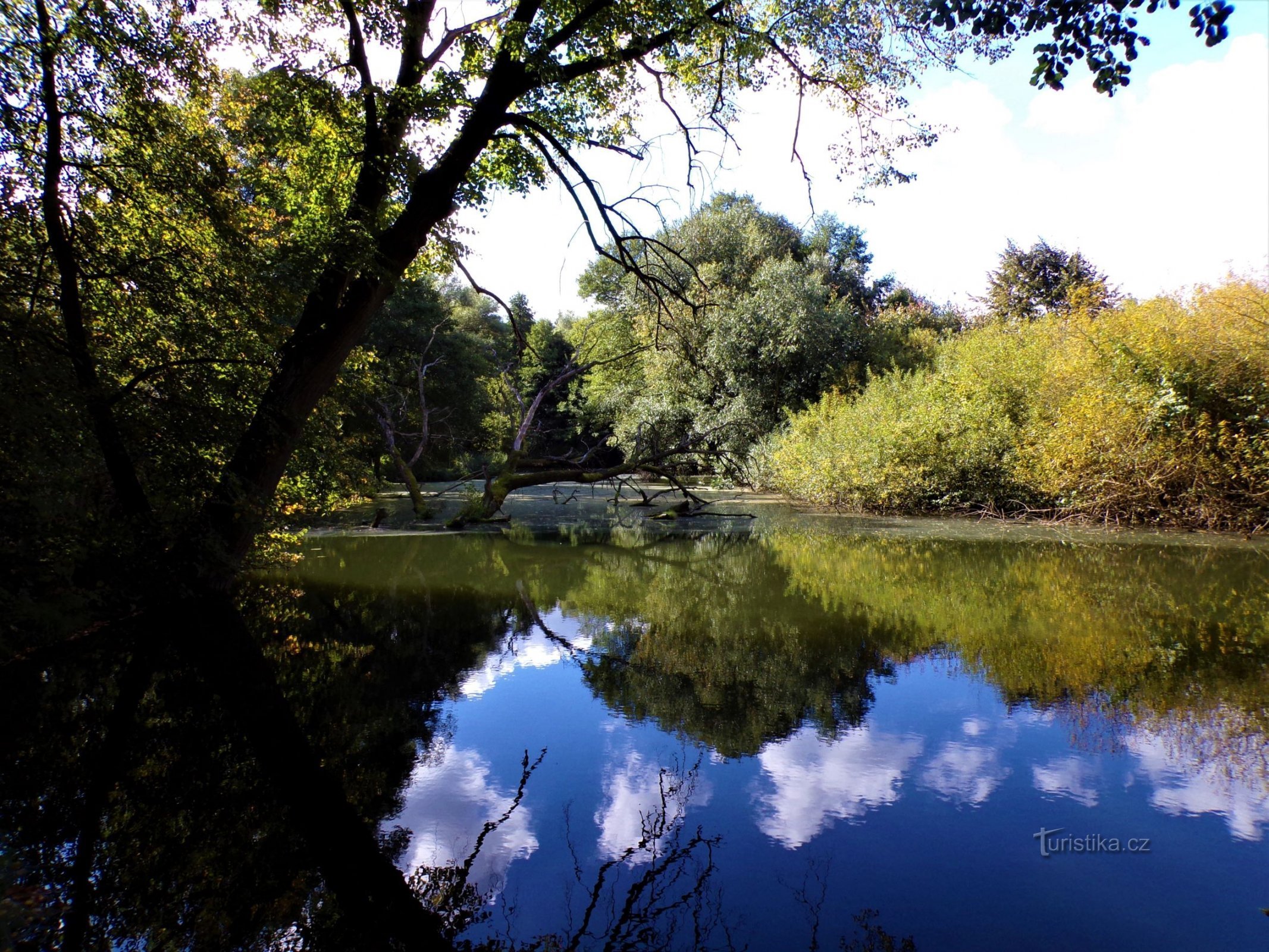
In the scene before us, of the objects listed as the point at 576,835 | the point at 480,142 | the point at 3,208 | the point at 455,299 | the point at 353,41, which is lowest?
the point at 576,835

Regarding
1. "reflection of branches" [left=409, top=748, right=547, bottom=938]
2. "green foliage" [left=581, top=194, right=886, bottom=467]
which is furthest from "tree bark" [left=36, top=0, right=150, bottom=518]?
"green foliage" [left=581, top=194, right=886, bottom=467]

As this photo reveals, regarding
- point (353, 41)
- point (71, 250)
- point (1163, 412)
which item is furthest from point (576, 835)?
point (1163, 412)

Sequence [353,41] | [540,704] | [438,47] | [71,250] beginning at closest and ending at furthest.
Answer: [540,704]
[71,250]
[353,41]
[438,47]

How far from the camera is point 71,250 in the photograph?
15.6 ft

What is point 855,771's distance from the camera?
3.16 metres

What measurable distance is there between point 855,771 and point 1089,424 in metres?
9.92

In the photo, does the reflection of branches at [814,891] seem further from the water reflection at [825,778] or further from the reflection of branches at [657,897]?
the reflection of branches at [657,897]

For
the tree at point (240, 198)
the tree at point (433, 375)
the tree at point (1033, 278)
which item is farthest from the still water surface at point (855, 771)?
the tree at point (1033, 278)

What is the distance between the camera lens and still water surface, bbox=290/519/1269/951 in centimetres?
218

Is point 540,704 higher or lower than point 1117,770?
higher

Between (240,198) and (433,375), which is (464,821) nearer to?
(240,198)

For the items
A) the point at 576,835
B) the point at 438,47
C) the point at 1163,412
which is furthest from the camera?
the point at 1163,412

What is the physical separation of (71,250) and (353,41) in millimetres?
3073

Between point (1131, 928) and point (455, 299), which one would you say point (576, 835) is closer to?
point (1131, 928)
